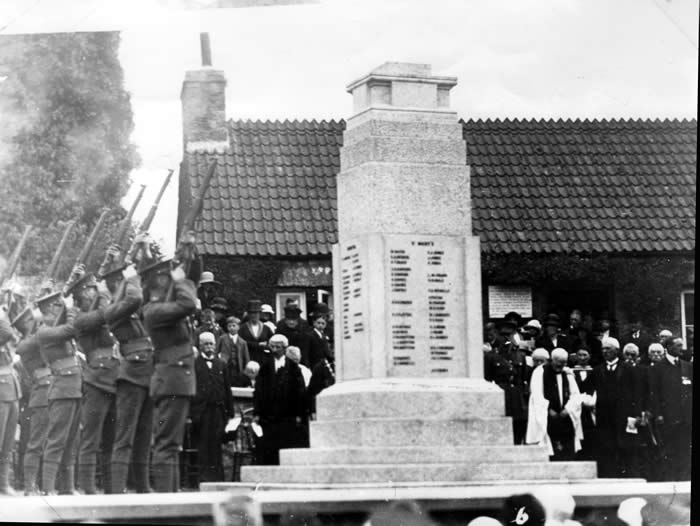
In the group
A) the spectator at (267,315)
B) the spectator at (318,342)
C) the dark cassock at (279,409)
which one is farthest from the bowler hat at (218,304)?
the dark cassock at (279,409)

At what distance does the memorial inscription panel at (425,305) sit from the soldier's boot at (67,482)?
246 centimetres

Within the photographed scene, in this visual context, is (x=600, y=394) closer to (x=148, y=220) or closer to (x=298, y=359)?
(x=298, y=359)

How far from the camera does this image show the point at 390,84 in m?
10.3

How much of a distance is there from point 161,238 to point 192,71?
4.43ft

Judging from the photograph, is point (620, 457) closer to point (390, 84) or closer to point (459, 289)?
point (459, 289)

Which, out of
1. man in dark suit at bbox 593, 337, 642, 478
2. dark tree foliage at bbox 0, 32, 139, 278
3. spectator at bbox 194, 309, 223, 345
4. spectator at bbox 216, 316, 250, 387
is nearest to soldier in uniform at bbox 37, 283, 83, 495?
dark tree foliage at bbox 0, 32, 139, 278

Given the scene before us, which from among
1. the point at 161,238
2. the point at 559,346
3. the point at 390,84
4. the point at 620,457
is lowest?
A: the point at 620,457

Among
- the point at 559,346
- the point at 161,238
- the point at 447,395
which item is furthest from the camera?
the point at 559,346

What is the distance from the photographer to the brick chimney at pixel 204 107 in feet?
39.3

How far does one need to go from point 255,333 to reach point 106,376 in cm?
154

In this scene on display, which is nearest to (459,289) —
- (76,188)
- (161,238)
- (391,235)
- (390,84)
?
(391,235)

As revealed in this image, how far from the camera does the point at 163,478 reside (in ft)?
34.0

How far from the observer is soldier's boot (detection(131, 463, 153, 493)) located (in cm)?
1030

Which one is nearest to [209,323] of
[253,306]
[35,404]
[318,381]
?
[253,306]
